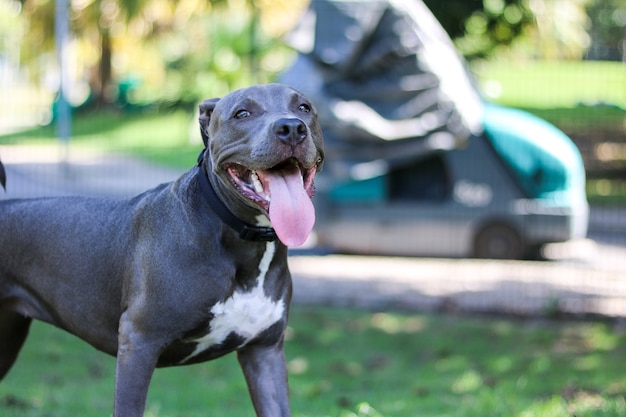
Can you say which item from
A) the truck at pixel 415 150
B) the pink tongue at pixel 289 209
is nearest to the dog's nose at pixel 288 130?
the pink tongue at pixel 289 209

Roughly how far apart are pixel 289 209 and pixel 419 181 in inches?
333

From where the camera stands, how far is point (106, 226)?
4129mm

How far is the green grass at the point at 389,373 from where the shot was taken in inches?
256

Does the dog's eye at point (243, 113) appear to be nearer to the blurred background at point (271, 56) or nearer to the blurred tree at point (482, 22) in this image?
the blurred background at point (271, 56)

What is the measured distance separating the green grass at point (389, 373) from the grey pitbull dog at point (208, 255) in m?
1.94

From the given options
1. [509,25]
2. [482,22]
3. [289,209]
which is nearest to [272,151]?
[289,209]

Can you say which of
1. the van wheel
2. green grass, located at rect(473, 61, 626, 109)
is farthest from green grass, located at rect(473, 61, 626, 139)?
the van wheel

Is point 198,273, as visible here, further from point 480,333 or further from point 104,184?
point 104,184

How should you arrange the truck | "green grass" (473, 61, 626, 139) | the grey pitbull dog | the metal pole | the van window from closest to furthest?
1. the grey pitbull dog
2. the truck
3. the van window
4. the metal pole
5. "green grass" (473, 61, 626, 139)

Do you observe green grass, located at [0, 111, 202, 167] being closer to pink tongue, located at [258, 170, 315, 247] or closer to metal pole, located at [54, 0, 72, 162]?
metal pole, located at [54, 0, 72, 162]

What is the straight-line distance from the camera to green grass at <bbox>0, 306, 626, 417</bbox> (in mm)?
6508

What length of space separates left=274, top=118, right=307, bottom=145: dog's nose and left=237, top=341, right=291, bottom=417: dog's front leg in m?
0.97

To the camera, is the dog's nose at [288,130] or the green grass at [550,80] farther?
the green grass at [550,80]

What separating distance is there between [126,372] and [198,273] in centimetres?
46
